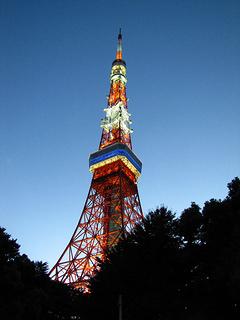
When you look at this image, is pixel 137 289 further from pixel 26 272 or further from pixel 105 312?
pixel 26 272

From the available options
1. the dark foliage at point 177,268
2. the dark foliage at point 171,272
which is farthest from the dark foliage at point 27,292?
the dark foliage at point 177,268

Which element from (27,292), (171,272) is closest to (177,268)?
(171,272)

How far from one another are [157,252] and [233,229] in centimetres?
291

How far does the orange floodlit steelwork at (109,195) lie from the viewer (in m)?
30.1

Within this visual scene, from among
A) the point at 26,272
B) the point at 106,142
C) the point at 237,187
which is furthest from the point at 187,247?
the point at 106,142

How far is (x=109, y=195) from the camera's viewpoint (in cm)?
3544

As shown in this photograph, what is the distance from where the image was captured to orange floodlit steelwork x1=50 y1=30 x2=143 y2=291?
30.1 metres

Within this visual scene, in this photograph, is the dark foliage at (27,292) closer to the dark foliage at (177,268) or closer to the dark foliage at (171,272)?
the dark foliage at (171,272)

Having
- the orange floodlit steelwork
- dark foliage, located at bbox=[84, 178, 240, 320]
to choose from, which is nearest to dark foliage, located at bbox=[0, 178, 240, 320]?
dark foliage, located at bbox=[84, 178, 240, 320]

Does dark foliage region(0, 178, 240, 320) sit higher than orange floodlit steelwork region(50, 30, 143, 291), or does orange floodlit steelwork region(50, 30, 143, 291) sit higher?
orange floodlit steelwork region(50, 30, 143, 291)

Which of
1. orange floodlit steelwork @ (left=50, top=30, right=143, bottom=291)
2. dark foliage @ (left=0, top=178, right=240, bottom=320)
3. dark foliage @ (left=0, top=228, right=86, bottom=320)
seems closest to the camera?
dark foliage @ (left=0, top=178, right=240, bottom=320)

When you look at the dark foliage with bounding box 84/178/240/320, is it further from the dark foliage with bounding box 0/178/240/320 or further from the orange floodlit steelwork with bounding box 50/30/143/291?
the orange floodlit steelwork with bounding box 50/30/143/291

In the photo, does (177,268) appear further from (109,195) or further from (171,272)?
(109,195)

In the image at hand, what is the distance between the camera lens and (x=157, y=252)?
13.9 metres
